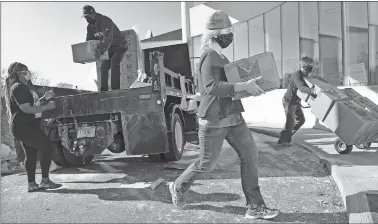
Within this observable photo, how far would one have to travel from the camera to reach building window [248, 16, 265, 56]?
15.5m

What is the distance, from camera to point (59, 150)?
5.99 metres

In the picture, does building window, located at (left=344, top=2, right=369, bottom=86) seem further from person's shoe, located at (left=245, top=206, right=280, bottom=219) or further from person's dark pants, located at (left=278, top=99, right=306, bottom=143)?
person's shoe, located at (left=245, top=206, right=280, bottom=219)

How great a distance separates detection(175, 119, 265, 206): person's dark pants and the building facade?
24.8 ft

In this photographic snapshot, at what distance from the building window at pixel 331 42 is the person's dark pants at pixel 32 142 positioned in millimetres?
10596

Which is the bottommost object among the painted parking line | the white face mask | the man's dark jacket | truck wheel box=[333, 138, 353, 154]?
the painted parking line

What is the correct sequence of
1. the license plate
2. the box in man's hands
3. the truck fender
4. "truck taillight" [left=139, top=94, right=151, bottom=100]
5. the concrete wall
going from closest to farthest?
1. the box in man's hands
2. "truck taillight" [left=139, top=94, right=151, bottom=100]
3. the license plate
4. the truck fender
5. the concrete wall

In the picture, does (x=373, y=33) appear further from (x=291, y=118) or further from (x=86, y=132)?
(x=86, y=132)

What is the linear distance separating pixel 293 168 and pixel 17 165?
5.22m

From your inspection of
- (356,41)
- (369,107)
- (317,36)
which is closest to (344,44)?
(356,41)

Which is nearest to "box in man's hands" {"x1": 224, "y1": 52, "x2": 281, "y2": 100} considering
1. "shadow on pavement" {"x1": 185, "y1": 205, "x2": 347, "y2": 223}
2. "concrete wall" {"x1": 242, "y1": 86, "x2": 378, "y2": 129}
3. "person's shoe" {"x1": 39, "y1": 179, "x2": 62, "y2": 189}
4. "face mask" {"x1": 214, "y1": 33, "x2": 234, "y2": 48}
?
"face mask" {"x1": 214, "y1": 33, "x2": 234, "y2": 48}

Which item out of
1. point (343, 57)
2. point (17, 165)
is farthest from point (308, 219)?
point (343, 57)

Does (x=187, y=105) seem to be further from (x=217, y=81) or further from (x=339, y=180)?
(x=217, y=81)

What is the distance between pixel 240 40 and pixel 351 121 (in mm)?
12252

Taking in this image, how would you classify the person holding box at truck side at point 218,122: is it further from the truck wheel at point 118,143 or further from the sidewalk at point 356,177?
the truck wheel at point 118,143
